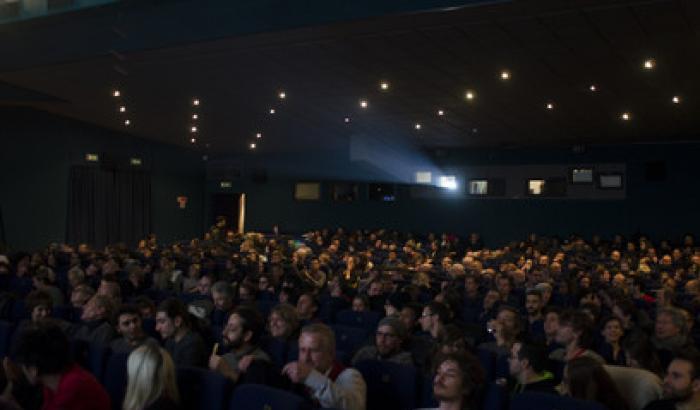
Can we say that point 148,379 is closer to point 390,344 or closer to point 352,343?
point 390,344

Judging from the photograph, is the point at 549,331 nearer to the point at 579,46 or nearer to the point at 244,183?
the point at 579,46

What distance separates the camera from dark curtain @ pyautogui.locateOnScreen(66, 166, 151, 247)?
21234mm

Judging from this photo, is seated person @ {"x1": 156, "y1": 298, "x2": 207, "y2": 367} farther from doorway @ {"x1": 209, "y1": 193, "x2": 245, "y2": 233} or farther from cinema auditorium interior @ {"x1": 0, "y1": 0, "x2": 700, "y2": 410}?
doorway @ {"x1": 209, "y1": 193, "x2": 245, "y2": 233}

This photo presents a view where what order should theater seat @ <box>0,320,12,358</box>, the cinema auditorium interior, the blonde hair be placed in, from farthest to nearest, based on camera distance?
theater seat @ <box>0,320,12,358</box>, the cinema auditorium interior, the blonde hair

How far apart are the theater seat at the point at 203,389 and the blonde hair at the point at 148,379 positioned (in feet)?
0.82

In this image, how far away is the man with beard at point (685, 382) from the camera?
3471 mm

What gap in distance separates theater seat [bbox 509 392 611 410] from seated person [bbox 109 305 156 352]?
9.46 ft

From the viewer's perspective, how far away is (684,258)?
16219mm

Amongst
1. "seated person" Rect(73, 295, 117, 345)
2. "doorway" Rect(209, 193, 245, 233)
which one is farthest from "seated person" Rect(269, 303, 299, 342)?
"doorway" Rect(209, 193, 245, 233)

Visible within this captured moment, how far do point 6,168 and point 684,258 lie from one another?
60.9ft

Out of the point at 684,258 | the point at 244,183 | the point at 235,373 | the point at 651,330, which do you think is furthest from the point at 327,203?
the point at 235,373

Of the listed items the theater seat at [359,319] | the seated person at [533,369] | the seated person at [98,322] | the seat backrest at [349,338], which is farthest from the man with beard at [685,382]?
the seated person at [98,322]

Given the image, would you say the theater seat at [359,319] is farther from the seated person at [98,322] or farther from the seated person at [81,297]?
the seated person at [81,297]

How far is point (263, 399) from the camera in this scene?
3164mm
